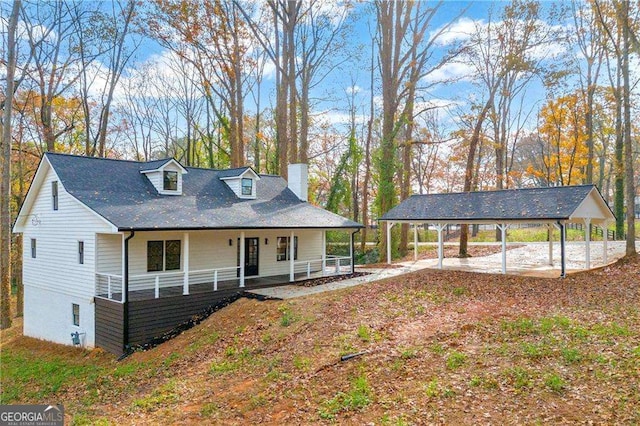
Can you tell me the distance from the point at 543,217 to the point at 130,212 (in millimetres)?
14423

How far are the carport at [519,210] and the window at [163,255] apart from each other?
1052 centimetres

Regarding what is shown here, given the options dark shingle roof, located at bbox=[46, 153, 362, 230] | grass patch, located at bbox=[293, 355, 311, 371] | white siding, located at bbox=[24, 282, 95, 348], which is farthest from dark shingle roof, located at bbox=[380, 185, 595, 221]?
white siding, located at bbox=[24, 282, 95, 348]

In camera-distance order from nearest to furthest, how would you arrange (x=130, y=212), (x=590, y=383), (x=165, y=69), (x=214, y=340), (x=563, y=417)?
1. (x=563, y=417)
2. (x=590, y=383)
3. (x=214, y=340)
4. (x=130, y=212)
5. (x=165, y=69)

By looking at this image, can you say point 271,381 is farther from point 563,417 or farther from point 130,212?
point 130,212

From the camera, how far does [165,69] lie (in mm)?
34688

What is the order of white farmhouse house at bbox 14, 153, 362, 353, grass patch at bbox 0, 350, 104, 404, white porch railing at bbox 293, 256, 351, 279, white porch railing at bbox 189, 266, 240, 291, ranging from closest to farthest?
1. grass patch at bbox 0, 350, 104, 404
2. white farmhouse house at bbox 14, 153, 362, 353
3. white porch railing at bbox 189, 266, 240, 291
4. white porch railing at bbox 293, 256, 351, 279

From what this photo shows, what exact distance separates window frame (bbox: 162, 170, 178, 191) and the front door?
3583 mm

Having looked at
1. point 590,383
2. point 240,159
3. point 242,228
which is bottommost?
point 590,383

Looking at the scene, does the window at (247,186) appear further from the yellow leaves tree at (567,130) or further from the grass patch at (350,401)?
the yellow leaves tree at (567,130)

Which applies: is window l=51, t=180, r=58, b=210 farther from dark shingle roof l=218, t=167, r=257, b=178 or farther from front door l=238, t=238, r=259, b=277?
front door l=238, t=238, r=259, b=277

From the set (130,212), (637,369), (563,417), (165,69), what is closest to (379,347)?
(563,417)

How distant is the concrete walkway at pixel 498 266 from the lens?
1502 cm

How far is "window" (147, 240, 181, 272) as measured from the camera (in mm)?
14469

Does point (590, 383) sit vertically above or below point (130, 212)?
below
